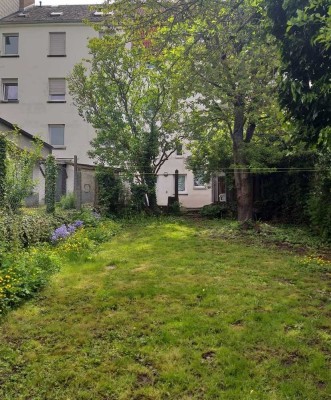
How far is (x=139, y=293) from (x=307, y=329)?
216 centimetres

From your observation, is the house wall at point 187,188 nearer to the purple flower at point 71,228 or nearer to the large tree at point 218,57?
the large tree at point 218,57

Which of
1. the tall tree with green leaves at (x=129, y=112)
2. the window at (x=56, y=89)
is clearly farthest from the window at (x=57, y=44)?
the tall tree with green leaves at (x=129, y=112)

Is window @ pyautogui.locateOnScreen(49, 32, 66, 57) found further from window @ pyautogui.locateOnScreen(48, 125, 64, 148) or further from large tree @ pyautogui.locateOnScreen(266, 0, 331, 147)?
large tree @ pyautogui.locateOnScreen(266, 0, 331, 147)

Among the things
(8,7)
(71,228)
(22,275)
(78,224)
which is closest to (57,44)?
(8,7)

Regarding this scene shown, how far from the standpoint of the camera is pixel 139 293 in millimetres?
5223

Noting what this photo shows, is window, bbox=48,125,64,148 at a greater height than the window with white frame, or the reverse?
window, bbox=48,125,64,148

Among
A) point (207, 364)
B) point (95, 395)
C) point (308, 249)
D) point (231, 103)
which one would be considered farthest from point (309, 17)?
point (231, 103)

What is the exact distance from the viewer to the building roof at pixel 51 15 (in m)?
23.8

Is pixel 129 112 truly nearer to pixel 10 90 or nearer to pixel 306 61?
pixel 306 61

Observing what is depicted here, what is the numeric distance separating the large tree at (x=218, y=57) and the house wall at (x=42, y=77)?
449 inches

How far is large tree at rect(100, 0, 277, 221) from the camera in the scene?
5.88m

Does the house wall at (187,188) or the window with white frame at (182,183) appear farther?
the window with white frame at (182,183)

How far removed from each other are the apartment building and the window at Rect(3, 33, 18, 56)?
70 mm

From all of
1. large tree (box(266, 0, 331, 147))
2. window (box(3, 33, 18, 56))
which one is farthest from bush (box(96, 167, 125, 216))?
window (box(3, 33, 18, 56))
